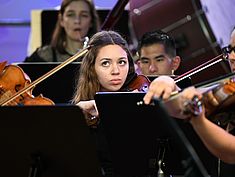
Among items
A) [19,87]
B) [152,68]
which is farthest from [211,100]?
[152,68]

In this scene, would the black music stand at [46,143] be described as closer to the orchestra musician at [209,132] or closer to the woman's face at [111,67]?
the orchestra musician at [209,132]

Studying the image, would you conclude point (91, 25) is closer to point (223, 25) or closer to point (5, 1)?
point (223, 25)

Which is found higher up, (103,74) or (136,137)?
(103,74)

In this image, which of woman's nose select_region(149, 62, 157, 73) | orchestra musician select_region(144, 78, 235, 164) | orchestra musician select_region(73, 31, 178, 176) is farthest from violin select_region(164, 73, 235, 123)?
woman's nose select_region(149, 62, 157, 73)

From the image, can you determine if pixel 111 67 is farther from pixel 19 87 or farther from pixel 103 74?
pixel 19 87

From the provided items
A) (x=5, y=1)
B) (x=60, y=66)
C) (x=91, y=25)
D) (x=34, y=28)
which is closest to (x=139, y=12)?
(x=91, y=25)

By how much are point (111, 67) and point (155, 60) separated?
31.5 inches

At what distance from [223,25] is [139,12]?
540 millimetres

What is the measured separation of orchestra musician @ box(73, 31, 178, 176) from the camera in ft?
10.1

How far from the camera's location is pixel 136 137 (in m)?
2.76

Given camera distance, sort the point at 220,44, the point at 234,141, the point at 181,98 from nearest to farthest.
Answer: the point at 181,98
the point at 234,141
the point at 220,44

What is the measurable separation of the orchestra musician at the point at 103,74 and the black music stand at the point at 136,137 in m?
0.26

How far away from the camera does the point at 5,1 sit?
18.4 feet

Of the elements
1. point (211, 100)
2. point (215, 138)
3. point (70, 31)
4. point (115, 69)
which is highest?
point (70, 31)
